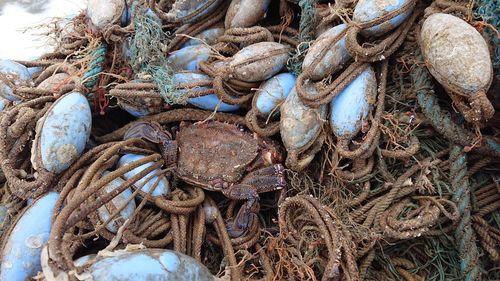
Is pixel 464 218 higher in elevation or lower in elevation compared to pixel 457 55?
lower

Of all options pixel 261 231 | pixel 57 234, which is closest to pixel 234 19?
pixel 261 231

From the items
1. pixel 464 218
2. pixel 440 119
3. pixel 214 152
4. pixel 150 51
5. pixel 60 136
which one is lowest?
pixel 464 218

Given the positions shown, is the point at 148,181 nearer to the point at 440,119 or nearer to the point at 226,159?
the point at 226,159

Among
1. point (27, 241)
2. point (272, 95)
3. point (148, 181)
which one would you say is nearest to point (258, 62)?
point (272, 95)

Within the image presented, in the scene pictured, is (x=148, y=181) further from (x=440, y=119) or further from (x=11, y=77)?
(x=440, y=119)

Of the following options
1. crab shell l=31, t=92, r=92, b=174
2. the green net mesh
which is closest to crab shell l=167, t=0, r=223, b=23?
the green net mesh

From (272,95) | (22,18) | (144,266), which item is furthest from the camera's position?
(22,18)

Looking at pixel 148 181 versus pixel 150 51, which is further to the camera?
pixel 150 51

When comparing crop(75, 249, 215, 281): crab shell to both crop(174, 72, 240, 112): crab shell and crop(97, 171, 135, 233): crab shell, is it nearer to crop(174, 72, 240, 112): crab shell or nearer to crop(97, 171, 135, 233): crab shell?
crop(97, 171, 135, 233): crab shell

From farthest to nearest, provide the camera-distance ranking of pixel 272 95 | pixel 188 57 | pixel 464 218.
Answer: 1. pixel 188 57
2. pixel 272 95
3. pixel 464 218
